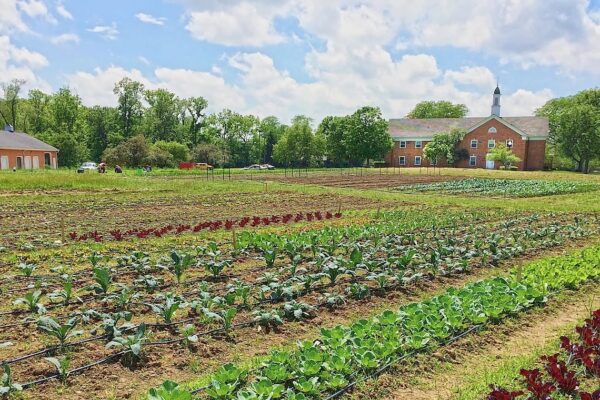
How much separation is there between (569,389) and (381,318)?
7.38ft

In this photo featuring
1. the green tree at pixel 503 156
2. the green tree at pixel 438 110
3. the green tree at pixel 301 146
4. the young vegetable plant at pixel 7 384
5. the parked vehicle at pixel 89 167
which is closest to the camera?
the young vegetable plant at pixel 7 384

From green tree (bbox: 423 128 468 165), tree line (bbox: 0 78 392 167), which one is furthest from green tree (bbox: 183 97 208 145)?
green tree (bbox: 423 128 468 165)

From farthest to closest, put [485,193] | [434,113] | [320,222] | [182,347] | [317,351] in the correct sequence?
[434,113], [485,193], [320,222], [182,347], [317,351]

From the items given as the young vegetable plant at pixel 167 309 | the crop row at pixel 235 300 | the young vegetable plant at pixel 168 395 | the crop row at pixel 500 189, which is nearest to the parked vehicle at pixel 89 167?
the crop row at pixel 500 189

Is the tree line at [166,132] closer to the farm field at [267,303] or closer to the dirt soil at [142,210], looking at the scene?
the dirt soil at [142,210]

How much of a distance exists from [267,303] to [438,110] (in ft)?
348

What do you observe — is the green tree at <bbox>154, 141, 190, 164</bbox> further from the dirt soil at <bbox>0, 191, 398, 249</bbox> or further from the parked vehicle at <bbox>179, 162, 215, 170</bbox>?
the dirt soil at <bbox>0, 191, 398, 249</bbox>

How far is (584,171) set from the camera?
2579 inches

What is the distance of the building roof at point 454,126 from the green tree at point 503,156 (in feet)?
14.7

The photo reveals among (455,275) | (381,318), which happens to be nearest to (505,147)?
(455,275)

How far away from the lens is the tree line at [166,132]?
221 ft

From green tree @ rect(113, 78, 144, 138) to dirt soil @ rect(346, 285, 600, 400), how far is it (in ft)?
270

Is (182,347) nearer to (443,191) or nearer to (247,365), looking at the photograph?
(247,365)

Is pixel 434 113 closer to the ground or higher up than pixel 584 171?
higher up
